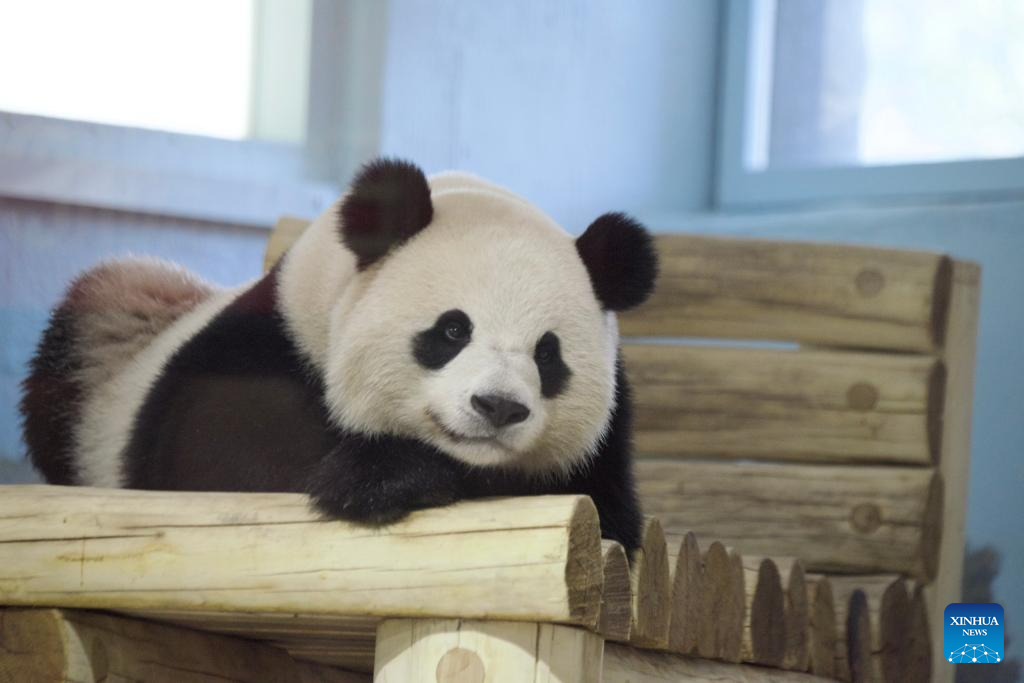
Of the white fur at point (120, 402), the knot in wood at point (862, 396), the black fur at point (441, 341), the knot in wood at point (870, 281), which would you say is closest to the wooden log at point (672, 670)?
the black fur at point (441, 341)

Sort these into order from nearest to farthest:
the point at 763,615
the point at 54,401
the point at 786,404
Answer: the point at 763,615, the point at 54,401, the point at 786,404

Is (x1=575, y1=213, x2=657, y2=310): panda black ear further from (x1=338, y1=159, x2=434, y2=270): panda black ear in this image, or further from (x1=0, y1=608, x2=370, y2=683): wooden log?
(x1=0, y1=608, x2=370, y2=683): wooden log

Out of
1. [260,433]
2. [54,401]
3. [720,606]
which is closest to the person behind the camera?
[260,433]

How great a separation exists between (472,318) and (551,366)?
0.51 feet

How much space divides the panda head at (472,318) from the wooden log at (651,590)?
184 mm

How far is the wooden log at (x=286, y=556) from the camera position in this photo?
1.59 metres

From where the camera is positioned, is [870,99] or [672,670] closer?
[672,670]

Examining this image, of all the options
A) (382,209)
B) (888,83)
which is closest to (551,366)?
(382,209)

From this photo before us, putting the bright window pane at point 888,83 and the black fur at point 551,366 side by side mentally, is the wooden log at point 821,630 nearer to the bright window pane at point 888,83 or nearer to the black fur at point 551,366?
the black fur at point 551,366

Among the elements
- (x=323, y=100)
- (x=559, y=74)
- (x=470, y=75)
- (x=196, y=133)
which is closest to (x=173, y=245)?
(x=196, y=133)

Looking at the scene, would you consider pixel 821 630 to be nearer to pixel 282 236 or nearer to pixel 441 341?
pixel 441 341

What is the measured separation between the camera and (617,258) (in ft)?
6.87

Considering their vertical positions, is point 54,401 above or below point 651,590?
above

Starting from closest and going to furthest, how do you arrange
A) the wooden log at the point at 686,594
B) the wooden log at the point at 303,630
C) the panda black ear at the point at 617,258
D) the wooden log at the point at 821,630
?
the wooden log at the point at 303,630 → the panda black ear at the point at 617,258 → the wooden log at the point at 686,594 → the wooden log at the point at 821,630
